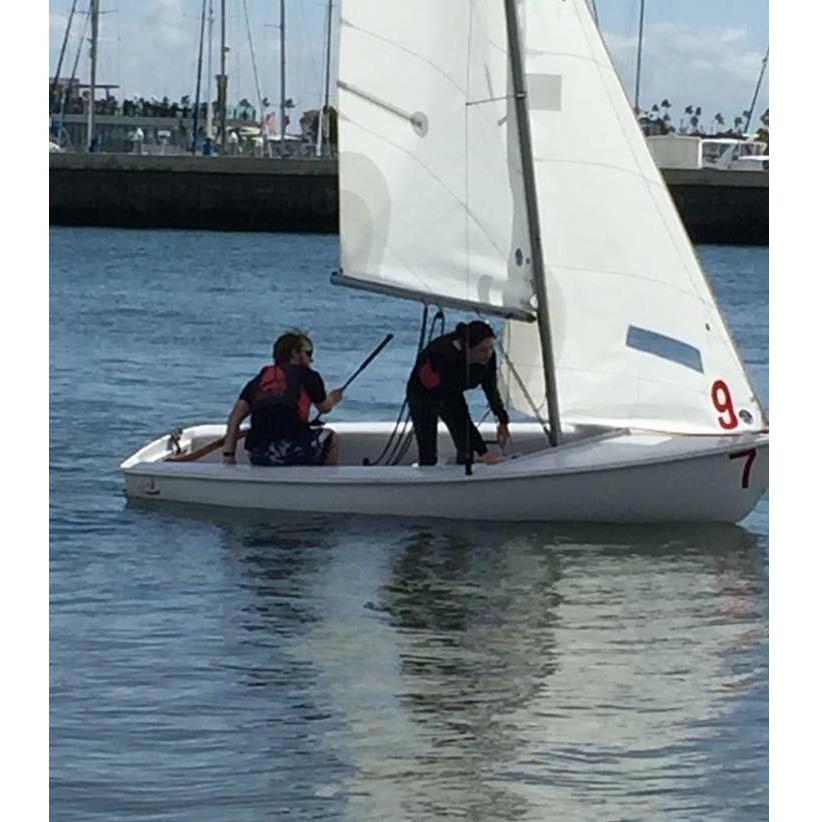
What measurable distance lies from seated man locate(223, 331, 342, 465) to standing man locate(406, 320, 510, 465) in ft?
1.60

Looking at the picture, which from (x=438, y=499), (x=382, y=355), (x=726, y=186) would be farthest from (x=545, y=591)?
(x=726, y=186)

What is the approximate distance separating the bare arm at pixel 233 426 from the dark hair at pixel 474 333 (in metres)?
1.10

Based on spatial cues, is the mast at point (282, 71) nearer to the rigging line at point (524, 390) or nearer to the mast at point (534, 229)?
the rigging line at point (524, 390)

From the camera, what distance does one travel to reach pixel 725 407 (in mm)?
11711

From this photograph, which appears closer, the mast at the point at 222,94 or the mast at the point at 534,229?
the mast at the point at 534,229

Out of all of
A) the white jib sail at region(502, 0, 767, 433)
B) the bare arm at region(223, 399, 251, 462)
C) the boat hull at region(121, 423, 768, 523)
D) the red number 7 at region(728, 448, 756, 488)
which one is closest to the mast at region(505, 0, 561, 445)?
the white jib sail at region(502, 0, 767, 433)

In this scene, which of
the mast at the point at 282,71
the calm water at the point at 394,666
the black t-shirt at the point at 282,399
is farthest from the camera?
the mast at the point at 282,71

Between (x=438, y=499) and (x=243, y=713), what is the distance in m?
4.07

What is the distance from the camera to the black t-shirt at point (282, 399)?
1122 cm

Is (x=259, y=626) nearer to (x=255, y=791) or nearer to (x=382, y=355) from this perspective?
(x=255, y=791)

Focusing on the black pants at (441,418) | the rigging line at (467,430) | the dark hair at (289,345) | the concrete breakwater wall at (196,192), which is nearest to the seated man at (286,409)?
the dark hair at (289,345)

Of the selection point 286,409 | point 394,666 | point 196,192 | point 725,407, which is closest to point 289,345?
point 286,409

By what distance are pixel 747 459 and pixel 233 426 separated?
2563 millimetres

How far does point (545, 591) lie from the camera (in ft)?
33.7
